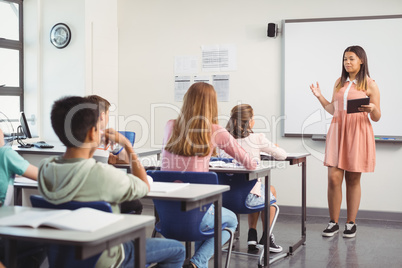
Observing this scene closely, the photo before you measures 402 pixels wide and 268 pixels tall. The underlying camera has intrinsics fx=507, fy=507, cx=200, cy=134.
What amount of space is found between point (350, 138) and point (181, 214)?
2.34 meters

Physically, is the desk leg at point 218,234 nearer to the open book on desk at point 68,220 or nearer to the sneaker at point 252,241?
the open book on desk at point 68,220

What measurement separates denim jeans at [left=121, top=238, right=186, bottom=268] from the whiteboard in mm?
3448

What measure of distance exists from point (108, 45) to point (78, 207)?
435 cm

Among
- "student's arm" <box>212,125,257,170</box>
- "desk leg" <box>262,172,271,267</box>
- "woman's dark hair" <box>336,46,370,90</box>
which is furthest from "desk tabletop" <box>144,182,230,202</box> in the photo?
"woman's dark hair" <box>336,46,370,90</box>

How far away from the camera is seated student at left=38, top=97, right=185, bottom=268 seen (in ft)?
6.20

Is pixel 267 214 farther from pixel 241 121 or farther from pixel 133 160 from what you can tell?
pixel 133 160

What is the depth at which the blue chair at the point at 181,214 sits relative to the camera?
8.77ft

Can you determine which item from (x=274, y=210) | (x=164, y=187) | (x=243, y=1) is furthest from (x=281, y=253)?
(x=243, y=1)

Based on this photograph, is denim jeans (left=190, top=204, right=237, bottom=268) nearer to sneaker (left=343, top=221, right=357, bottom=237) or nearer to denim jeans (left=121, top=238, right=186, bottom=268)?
denim jeans (left=121, top=238, right=186, bottom=268)

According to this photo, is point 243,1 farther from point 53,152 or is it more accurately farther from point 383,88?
point 53,152

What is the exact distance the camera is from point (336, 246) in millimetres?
4129

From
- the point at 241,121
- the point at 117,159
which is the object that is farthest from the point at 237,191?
the point at 117,159

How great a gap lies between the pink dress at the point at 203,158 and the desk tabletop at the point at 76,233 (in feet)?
3.87

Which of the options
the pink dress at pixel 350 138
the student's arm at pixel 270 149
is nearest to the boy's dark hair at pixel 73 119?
the student's arm at pixel 270 149
